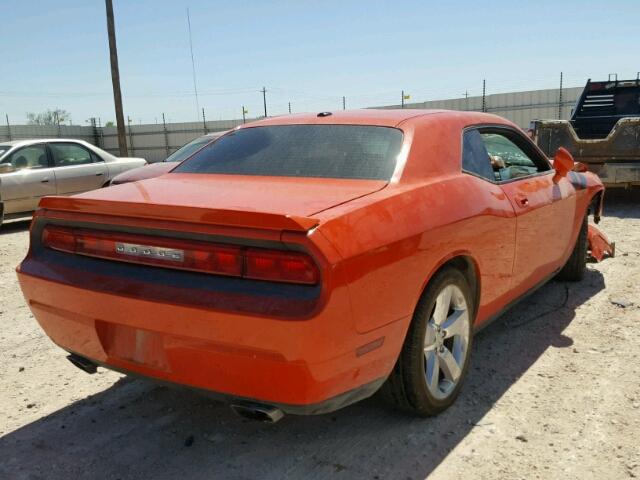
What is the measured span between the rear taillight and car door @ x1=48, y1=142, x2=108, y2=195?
8.22 meters

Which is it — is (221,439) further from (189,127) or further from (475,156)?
(189,127)

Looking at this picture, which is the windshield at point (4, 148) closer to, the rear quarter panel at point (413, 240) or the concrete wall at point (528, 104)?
the rear quarter panel at point (413, 240)

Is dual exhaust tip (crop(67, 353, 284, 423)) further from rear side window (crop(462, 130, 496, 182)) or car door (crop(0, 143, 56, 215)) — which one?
car door (crop(0, 143, 56, 215))

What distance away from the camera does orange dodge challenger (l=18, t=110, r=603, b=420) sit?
2.25m

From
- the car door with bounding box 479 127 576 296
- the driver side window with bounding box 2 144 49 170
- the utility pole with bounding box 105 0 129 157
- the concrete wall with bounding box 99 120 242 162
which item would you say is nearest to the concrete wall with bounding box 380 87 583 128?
the utility pole with bounding box 105 0 129 157

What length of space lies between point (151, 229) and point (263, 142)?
4.00ft

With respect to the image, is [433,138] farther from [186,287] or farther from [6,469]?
[6,469]

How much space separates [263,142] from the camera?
3541 mm

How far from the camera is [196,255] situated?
2.40 metres

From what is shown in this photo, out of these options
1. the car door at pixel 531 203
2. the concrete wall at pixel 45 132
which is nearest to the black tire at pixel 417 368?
the car door at pixel 531 203

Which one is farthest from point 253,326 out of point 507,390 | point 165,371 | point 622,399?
point 622,399

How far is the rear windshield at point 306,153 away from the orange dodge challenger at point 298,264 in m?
0.01

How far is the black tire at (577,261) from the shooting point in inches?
204

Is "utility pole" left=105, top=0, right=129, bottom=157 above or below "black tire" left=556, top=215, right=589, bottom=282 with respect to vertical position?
above
